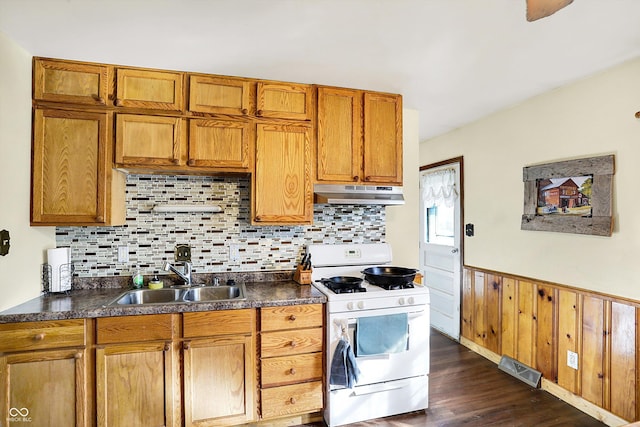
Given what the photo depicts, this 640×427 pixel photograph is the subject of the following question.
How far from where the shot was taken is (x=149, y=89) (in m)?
2.25

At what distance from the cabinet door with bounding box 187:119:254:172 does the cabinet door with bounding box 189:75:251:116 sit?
8 centimetres

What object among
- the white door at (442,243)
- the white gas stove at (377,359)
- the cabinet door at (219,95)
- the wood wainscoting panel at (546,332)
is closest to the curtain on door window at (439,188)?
the white door at (442,243)

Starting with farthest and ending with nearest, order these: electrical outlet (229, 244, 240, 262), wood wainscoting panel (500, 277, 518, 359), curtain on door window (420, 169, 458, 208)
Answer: curtain on door window (420, 169, 458, 208) < wood wainscoting panel (500, 277, 518, 359) < electrical outlet (229, 244, 240, 262)

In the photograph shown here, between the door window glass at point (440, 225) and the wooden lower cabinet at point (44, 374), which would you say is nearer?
the wooden lower cabinet at point (44, 374)

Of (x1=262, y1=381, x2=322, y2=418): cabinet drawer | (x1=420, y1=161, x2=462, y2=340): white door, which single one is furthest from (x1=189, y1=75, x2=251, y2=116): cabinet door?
(x1=420, y1=161, x2=462, y2=340): white door

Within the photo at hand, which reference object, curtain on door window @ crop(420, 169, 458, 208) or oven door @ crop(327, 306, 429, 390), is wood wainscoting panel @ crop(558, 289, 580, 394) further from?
curtain on door window @ crop(420, 169, 458, 208)

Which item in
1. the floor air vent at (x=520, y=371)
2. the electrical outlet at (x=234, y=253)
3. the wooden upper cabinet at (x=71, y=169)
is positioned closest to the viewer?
the wooden upper cabinet at (x=71, y=169)

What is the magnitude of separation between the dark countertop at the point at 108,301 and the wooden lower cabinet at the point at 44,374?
0.06 metres

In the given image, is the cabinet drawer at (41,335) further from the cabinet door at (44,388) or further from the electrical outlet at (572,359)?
the electrical outlet at (572,359)

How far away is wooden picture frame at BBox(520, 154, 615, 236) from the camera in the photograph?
2266 mm

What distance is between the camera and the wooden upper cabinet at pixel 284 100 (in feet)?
7.98

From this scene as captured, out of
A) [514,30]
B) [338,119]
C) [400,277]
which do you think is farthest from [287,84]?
[400,277]

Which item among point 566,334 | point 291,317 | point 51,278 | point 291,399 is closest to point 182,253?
point 51,278

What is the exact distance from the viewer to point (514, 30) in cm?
181
